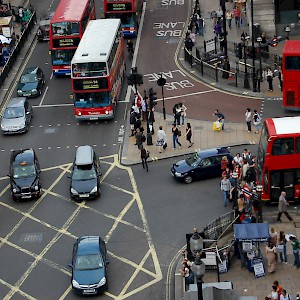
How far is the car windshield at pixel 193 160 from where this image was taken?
171 feet

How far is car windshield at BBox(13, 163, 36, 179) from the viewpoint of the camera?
5231 centimetres

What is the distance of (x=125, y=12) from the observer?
3098 inches

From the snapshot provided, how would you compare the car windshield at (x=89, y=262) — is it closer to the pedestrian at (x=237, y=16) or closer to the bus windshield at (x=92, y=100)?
the bus windshield at (x=92, y=100)

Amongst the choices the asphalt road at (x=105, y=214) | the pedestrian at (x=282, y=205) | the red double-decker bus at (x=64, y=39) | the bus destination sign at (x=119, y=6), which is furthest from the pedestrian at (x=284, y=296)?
the bus destination sign at (x=119, y=6)

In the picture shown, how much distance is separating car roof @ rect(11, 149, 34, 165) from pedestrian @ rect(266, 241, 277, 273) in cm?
1616

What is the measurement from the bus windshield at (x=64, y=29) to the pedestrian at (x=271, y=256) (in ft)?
107

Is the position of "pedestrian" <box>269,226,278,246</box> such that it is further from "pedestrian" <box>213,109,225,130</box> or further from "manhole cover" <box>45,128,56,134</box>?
"manhole cover" <box>45,128,56,134</box>

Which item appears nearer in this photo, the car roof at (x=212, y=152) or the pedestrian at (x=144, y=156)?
the car roof at (x=212, y=152)

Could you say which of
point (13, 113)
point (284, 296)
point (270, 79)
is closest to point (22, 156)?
point (13, 113)

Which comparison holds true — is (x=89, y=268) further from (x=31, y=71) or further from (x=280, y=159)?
(x=31, y=71)

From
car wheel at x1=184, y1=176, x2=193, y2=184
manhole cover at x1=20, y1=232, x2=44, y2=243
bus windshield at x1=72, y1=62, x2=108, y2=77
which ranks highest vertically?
bus windshield at x1=72, y1=62, x2=108, y2=77

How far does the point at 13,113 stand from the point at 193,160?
14.8 metres

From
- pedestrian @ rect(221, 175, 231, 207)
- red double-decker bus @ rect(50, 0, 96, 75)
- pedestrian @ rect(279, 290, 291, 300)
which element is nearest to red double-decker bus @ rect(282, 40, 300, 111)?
pedestrian @ rect(221, 175, 231, 207)

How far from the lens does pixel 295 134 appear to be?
4725cm
